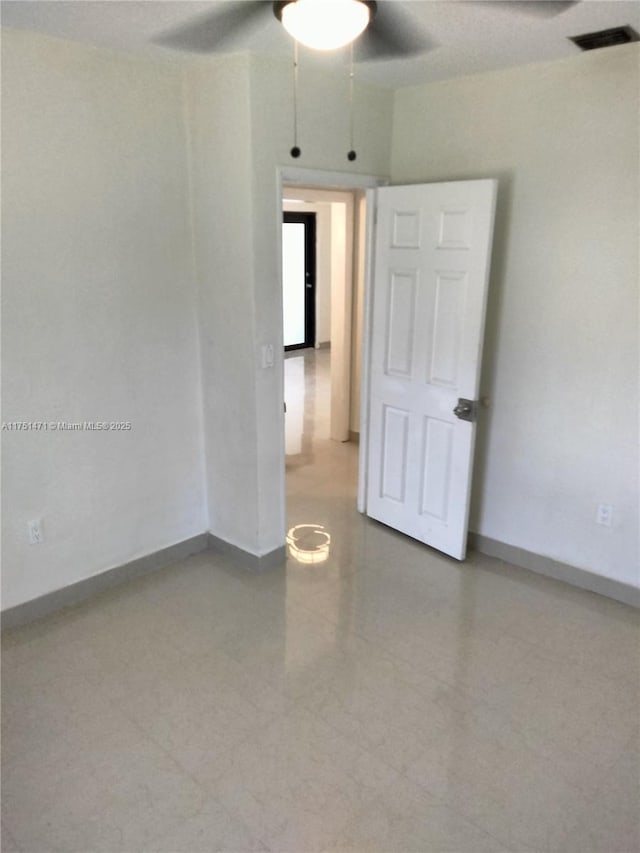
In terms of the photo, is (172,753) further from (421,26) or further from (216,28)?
(421,26)

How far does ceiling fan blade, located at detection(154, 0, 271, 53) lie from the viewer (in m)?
2.02

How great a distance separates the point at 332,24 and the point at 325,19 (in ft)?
0.08

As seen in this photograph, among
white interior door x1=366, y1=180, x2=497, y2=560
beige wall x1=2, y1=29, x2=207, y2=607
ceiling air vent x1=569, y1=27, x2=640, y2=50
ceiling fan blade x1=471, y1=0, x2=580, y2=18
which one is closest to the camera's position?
ceiling fan blade x1=471, y1=0, x2=580, y2=18

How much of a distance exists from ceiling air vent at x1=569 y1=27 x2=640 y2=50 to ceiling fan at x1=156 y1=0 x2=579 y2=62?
370mm

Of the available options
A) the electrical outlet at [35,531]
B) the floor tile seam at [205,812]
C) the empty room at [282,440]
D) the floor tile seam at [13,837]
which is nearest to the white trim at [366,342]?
the empty room at [282,440]

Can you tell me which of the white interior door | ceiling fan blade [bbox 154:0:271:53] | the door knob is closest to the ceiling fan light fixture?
ceiling fan blade [bbox 154:0:271:53]

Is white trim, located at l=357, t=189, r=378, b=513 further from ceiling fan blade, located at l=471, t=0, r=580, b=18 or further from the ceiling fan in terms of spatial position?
ceiling fan blade, located at l=471, t=0, r=580, b=18

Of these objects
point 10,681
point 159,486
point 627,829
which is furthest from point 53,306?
point 627,829

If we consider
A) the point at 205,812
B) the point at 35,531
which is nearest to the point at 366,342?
the point at 35,531

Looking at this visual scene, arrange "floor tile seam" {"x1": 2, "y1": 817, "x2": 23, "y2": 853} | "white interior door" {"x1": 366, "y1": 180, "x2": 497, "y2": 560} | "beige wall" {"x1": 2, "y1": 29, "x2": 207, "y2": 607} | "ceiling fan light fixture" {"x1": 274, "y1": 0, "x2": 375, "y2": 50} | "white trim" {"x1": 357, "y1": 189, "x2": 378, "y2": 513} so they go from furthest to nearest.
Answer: "white trim" {"x1": 357, "y1": 189, "x2": 378, "y2": 513}, "white interior door" {"x1": 366, "y1": 180, "x2": 497, "y2": 560}, "beige wall" {"x1": 2, "y1": 29, "x2": 207, "y2": 607}, "floor tile seam" {"x1": 2, "y1": 817, "x2": 23, "y2": 853}, "ceiling fan light fixture" {"x1": 274, "y1": 0, "x2": 375, "y2": 50}

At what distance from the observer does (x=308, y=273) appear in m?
9.24

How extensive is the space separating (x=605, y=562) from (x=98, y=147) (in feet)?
10.1

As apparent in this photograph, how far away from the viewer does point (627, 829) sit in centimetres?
189

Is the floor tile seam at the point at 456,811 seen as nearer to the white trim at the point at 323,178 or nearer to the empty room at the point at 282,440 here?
the empty room at the point at 282,440
